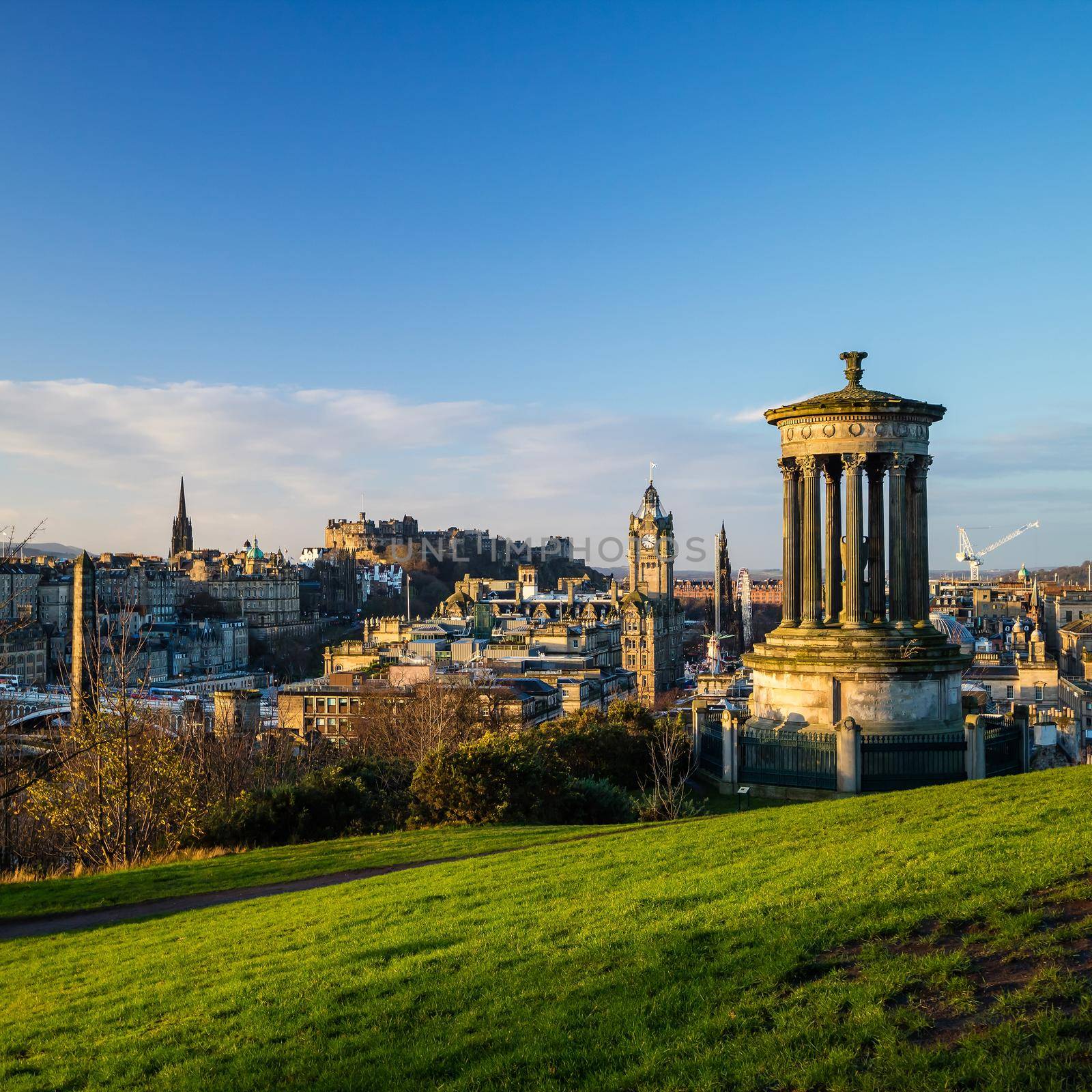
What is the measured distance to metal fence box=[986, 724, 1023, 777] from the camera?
65.3ft

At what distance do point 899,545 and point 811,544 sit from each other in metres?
1.74

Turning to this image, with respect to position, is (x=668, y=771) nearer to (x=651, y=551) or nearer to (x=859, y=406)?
(x=859, y=406)

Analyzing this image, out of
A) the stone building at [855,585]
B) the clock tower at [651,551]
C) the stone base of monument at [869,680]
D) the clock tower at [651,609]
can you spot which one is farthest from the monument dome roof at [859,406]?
the clock tower at [651,551]

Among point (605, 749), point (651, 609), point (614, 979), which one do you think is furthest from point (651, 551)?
point (614, 979)

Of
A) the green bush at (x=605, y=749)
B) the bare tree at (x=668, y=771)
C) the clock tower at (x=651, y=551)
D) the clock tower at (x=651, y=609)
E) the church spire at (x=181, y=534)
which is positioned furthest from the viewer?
the church spire at (x=181, y=534)

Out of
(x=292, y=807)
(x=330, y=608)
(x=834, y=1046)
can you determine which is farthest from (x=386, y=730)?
(x=330, y=608)

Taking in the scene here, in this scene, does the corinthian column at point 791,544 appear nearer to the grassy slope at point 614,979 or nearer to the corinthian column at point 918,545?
the corinthian column at point 918,545

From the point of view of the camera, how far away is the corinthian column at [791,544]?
21312 millimetres

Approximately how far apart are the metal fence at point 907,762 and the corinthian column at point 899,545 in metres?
2.82

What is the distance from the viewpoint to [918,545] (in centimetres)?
2152

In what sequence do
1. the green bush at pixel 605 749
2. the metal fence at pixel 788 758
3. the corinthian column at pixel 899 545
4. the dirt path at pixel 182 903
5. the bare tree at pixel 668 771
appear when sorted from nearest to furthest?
the dirt path at pixel 182 903, the bare tree at pixel 668 771, the metal fence at pixel 788 758, the corinthian column at pixel 899 545, the green bush at pixel 605 749

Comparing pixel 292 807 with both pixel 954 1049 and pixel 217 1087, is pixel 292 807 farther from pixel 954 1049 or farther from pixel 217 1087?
pixel 954 1049

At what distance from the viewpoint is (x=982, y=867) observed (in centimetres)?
882

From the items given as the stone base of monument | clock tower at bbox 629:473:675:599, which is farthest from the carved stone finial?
clock tower at bbox 629:473:675:599
